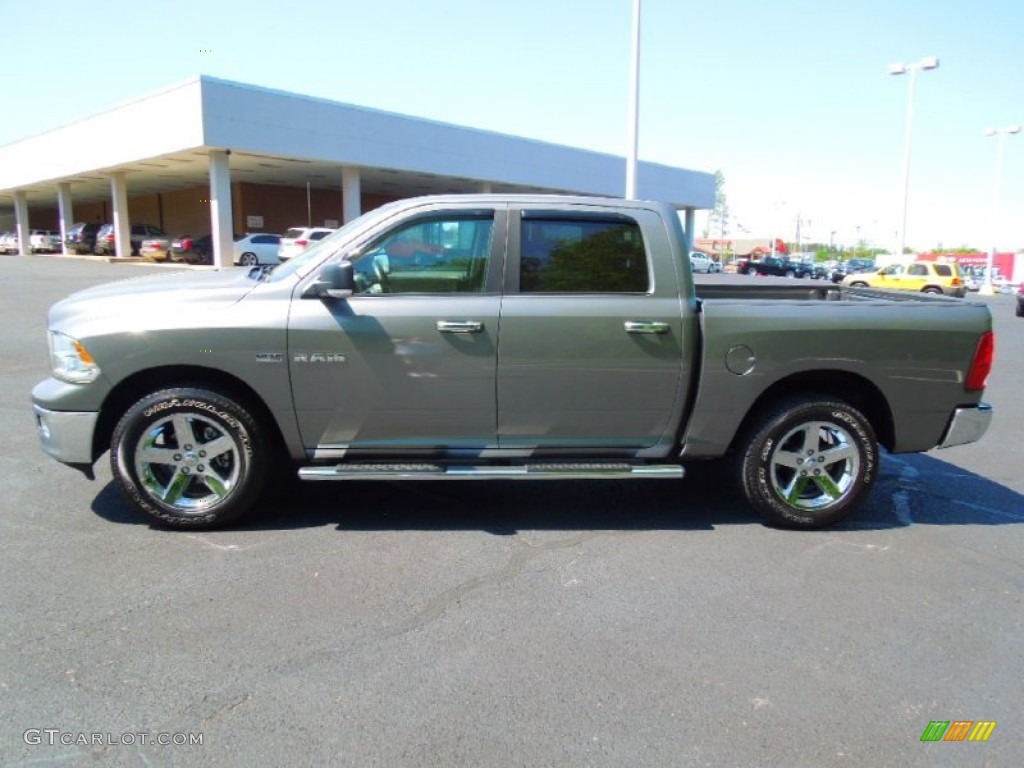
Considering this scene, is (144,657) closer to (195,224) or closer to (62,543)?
(62,543)

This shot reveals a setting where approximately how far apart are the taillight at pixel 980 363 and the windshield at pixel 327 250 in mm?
3753

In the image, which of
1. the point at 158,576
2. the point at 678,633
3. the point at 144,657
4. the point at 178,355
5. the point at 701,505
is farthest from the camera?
the point at 701,505

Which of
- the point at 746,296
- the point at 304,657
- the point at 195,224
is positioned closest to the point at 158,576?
the point at 304,657

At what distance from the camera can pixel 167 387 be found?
4.20m

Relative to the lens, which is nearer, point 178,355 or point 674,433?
point 178,355

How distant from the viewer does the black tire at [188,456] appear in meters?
4.11

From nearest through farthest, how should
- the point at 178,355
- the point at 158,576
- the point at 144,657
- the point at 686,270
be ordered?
1. the point at 144,657
2. the point at 158,576
3. the point at 178,355
4. the point at 686,270

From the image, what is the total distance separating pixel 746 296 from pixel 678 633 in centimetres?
325

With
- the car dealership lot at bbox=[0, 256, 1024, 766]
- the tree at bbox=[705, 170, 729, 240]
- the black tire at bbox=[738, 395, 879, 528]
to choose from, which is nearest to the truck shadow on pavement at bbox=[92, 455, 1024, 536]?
the car dealership lot at bbox=[0, 256, 1024, 766]

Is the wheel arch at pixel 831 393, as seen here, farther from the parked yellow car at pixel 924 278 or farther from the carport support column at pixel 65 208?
the carport support column at pixel 65 208

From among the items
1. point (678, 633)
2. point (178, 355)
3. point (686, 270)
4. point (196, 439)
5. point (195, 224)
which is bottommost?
point (678, 633)

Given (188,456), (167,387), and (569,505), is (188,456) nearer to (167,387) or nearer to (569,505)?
(167,387)

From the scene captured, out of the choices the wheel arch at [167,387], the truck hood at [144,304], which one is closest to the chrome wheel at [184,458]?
the wheel arch at [167,387]

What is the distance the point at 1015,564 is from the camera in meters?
4.06
